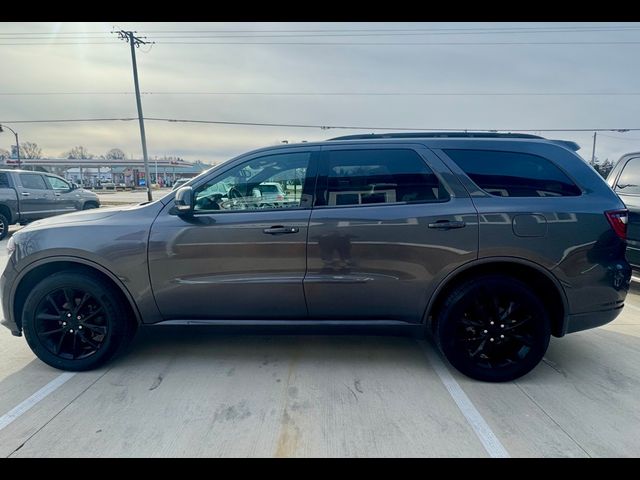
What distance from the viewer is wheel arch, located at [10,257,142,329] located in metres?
3.02

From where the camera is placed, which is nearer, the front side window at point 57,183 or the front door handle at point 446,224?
the front door handle at point 446,224

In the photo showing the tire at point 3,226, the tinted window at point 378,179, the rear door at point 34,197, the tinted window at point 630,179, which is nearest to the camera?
the tinted window at point 378,179

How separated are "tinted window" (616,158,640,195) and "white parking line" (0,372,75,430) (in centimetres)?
775

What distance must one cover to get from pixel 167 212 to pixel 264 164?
91 cm

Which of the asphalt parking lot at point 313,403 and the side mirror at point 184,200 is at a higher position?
the side mirror at point 184,200

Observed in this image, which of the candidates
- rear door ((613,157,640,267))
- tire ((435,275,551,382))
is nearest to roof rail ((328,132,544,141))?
tire ((435,275,551,382))

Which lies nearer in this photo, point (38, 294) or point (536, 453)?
point (536, 453)

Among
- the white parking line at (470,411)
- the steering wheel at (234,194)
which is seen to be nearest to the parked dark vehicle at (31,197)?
the steering wheel at (234,194)

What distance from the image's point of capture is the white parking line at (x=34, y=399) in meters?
2.52

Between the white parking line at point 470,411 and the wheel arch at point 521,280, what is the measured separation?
0.52 metres

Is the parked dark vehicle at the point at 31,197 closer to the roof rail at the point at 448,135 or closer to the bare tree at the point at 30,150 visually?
the roof rail at the point at 448,135
